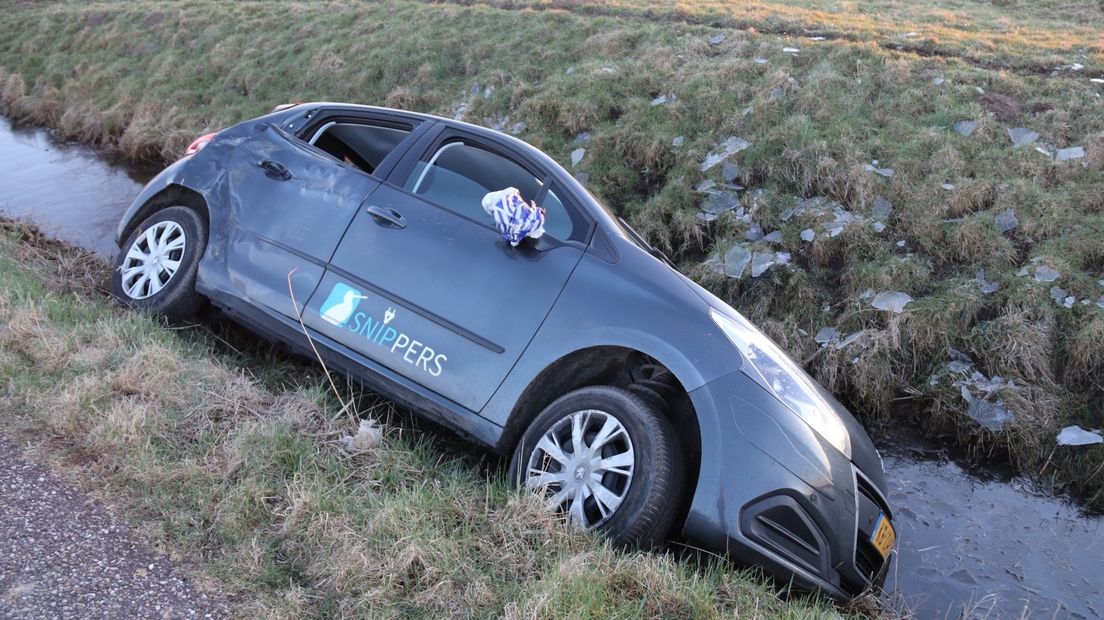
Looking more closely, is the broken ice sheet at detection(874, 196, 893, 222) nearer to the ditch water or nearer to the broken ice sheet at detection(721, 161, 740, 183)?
the broken ice sheet at detection(721, 161, 740, 183)

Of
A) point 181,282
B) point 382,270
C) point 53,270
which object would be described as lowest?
point 53,270

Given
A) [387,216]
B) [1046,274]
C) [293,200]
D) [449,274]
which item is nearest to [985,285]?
[1046,274]

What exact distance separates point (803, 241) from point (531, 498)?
4509 mm

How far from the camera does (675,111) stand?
898 centimetres

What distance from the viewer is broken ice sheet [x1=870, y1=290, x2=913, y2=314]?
6492 millimetres

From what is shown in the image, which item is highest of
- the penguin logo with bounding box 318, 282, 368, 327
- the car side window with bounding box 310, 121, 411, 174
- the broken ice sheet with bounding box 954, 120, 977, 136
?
the broken ice sheet with bounding box 954, 120, 977, 136

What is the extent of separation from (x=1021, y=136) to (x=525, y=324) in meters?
6.20

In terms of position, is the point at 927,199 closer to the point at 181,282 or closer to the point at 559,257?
the point at 559,257

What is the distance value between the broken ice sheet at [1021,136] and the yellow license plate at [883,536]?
5278 mm

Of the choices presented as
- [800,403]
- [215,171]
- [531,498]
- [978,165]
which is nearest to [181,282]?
[215,171]

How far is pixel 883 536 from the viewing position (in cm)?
390

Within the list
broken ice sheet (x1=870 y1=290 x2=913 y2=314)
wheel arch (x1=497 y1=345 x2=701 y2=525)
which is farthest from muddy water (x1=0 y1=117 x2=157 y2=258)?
broken ice sheet (x1=870 y1=290 x2=913 y2=314)

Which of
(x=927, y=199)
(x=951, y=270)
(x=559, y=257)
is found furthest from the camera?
(x=927, y=199)

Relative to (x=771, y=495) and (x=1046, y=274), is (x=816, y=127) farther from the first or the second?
(x=771, y=495)
